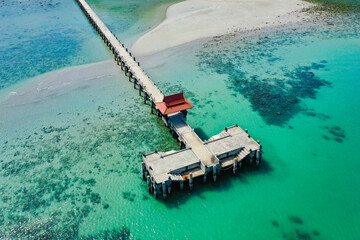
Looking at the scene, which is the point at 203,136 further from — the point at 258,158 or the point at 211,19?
the point at 211,19

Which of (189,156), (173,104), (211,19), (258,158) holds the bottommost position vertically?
(258,158)

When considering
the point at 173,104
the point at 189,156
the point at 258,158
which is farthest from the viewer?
the point at 173,104

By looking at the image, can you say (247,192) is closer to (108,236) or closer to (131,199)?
(131,199)

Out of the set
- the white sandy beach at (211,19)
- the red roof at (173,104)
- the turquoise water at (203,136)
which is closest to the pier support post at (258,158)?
the turquoise water at (203,136)

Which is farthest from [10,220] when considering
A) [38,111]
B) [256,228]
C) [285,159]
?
[285,159]

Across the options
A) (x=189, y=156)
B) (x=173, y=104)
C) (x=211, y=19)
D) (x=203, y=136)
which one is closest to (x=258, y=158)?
(x=189, y=156)
